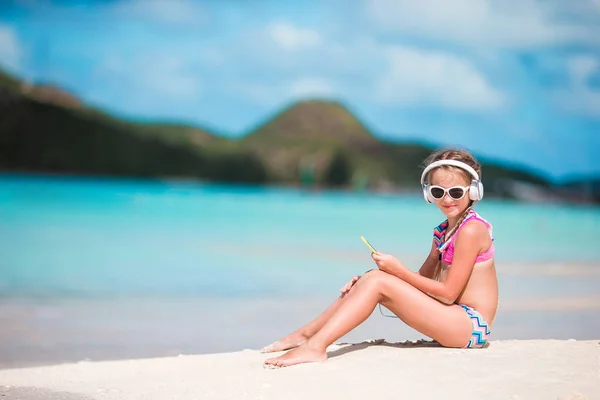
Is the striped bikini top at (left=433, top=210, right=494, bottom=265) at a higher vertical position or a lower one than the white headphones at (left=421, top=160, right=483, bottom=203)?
lower

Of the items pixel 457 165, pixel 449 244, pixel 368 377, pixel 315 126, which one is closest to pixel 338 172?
pixel 315 126

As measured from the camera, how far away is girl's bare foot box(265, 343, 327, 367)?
4.49 meters

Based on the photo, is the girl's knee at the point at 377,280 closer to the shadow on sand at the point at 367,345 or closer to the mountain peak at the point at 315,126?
the shadow on sand at the point at 367,345

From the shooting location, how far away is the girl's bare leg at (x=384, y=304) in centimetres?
449

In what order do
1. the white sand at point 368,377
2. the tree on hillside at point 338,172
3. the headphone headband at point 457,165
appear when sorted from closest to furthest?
the white sand at point 368,377, the headphone headband at point 457,165, the tree on hillside at point 338,172

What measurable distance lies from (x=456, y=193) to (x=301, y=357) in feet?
4.35

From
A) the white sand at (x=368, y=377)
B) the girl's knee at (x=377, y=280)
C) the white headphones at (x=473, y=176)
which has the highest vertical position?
the white headphones at (x=473, y=176)

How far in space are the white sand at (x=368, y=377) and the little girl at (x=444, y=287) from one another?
131 millimetres

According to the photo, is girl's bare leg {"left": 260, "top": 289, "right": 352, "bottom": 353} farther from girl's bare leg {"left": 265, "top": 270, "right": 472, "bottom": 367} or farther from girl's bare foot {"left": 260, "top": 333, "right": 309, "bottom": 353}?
girl's bare leg {"left": 265, "top": 270, "right": 472, "bottom": 367}

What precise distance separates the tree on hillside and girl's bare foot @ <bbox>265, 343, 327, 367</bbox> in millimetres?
123399

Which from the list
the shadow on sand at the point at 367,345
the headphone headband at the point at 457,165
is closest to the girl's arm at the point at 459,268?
the headphone headband at the point at 457,165

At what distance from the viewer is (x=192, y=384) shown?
441 centimetres

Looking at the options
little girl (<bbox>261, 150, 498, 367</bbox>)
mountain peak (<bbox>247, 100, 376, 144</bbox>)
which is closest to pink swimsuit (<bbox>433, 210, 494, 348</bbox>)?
little girl (<bbox>261, 150, 498, 367</bbox>)

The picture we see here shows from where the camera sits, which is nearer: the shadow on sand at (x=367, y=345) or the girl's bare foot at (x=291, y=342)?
the shadow on sand at (x=367, y=345)
